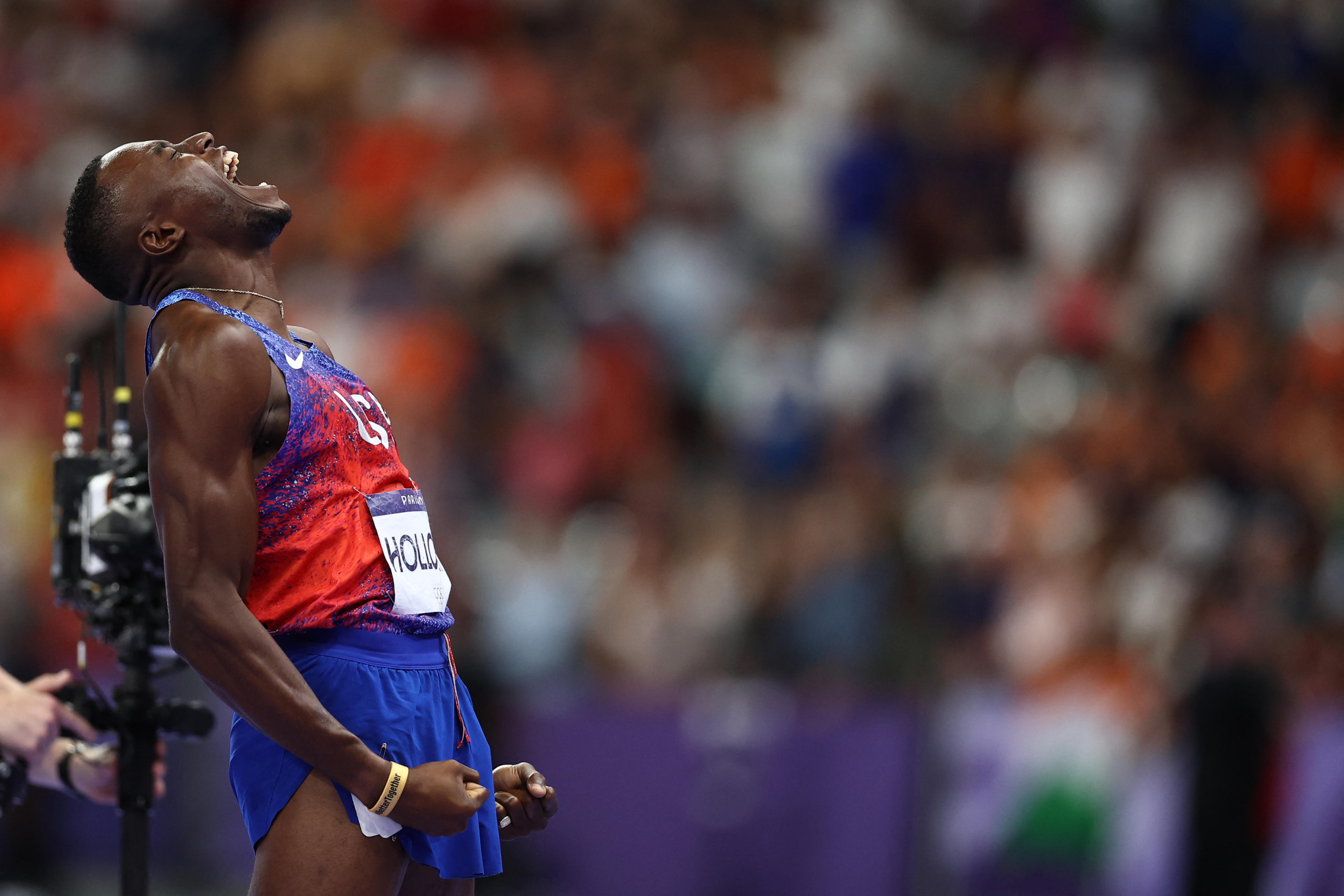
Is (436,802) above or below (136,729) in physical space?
above

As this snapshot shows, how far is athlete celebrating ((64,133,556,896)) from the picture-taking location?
3.07 metres

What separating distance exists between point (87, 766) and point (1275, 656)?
565 centimetres

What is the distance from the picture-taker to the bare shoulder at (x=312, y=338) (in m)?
3.55

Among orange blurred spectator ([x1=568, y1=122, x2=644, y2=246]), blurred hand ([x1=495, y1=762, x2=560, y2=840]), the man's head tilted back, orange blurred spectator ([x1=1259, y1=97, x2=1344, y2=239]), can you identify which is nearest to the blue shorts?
blurred hand ([x1=495, y1=762, x2=560, y2=840])

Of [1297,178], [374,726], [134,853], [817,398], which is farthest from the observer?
[1297,178]

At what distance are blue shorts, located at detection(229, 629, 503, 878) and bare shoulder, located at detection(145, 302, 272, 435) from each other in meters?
0.48

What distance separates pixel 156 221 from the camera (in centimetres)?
330

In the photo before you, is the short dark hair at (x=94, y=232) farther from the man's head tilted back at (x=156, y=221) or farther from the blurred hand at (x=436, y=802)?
the blurred hand at (x=436, y=802)

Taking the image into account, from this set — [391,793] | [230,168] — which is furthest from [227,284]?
[391,793]

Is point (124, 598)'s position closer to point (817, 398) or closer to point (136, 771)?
point (136, 771)

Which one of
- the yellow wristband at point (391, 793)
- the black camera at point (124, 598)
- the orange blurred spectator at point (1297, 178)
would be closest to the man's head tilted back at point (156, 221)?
the black camera at point (124, 598)

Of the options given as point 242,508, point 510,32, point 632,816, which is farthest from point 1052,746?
point 510,32

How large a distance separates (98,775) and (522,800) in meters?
1.38

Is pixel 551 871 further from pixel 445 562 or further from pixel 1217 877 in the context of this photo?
pixel 1217 877
